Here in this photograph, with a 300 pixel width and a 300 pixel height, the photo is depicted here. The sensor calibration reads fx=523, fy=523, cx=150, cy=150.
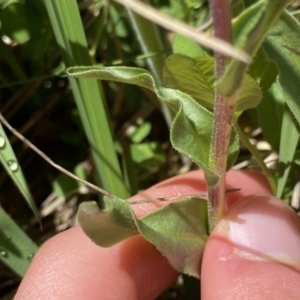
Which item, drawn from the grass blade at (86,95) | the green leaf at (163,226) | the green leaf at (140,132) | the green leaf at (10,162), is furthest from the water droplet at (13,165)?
the green leaf at (140,132)

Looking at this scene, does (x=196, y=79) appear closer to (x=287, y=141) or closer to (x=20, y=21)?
(x=287, y=141)

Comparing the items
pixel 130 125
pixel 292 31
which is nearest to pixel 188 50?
pixel 292 31

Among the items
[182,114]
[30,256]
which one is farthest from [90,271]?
[182,114]

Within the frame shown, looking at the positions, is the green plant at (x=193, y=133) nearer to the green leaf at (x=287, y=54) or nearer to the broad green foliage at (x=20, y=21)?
the green leaf at (x=287, y=54)

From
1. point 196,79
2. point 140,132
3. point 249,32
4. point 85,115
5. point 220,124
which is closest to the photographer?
point 249,32

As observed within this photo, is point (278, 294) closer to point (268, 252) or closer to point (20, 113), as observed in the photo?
point (268, 252)

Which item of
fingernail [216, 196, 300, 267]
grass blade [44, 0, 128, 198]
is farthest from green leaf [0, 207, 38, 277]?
fingernail [216, 196, 300, 267]

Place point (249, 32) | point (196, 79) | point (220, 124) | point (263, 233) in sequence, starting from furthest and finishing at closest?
point (263, 233), point (196, 79), point (220, 124), point (249, 32)
